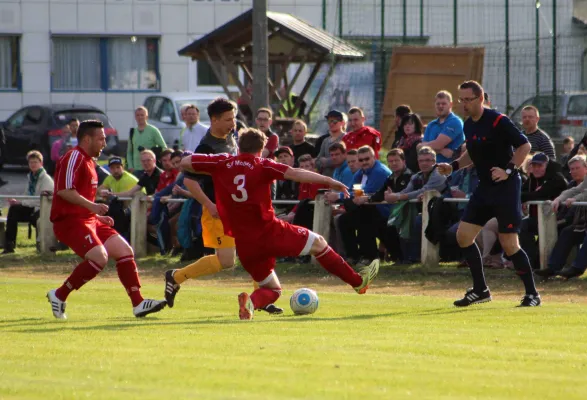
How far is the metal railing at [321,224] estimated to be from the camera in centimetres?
1520

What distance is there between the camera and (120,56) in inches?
1630

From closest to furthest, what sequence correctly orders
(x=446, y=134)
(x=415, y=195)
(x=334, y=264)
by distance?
(x=334, y=264) → (x=415, y=195) → (x=446, y=134)

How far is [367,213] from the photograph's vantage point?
16891 mm

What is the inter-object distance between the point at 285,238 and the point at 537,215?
549 cm

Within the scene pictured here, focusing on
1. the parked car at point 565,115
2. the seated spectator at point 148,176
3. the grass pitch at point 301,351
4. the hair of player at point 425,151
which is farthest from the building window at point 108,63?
the grass pitch at point 301,351

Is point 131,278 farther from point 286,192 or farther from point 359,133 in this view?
point 286,192

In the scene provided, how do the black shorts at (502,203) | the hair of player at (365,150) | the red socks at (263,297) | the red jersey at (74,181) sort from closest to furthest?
the red socks at (263,297) < the red jersey at (74,181) < the black shorts at (502,203) < the hair of player at (365,150)

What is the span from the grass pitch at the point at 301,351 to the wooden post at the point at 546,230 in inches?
70.2

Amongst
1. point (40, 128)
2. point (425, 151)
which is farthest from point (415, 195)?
point (40, 128)

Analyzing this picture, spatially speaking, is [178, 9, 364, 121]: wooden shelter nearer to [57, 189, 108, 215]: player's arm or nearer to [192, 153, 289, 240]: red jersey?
[57, 189, 108, 215]: player's arm

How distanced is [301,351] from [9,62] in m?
33.9

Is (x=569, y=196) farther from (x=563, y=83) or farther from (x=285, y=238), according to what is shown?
(x=563, y=83)

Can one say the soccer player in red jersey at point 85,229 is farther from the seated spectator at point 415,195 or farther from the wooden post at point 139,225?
the wooden post at point 139,225

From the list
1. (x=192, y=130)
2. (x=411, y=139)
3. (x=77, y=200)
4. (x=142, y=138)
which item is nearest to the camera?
(x=77, y=200)
